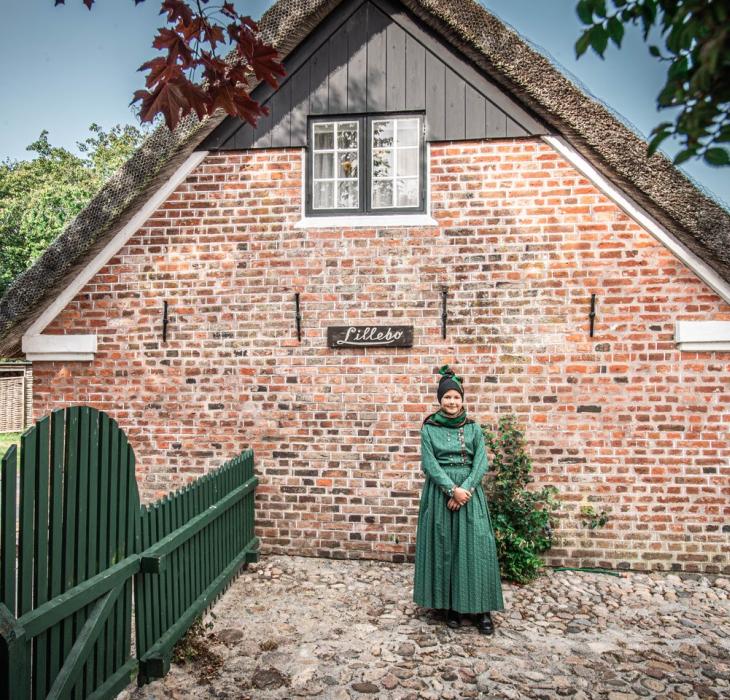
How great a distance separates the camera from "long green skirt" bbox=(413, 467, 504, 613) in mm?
4078

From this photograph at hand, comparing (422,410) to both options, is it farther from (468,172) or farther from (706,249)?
(706,249)

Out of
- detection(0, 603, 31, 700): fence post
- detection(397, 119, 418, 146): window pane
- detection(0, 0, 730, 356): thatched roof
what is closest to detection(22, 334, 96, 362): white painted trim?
detection(0, 0, 730, 356): thatched roof

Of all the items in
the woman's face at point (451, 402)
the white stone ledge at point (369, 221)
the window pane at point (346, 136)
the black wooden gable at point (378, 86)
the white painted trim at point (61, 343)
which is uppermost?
the black wooden gable at point (378, 86)

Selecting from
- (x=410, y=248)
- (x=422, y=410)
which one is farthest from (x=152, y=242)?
(x=422, y=410)

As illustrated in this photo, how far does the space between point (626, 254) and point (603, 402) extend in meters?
1.39

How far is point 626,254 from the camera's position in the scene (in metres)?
5.32

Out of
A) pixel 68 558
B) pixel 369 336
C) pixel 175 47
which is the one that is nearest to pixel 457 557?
pixel 369 336

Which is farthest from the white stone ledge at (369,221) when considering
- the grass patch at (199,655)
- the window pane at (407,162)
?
the grass patch at (199,655)

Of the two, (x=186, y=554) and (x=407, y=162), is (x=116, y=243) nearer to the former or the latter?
(x=407, y=162)

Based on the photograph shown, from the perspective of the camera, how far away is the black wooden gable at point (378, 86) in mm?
5473

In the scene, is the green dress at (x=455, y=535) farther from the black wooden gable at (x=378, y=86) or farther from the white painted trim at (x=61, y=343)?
the white painted trim at (x=61, y=343)

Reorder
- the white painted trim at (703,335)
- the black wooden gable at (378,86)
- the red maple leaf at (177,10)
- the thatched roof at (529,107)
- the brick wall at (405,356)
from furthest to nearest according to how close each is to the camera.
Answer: the black wooden gable at (378,86) < the brick wall at (405,356) < the white painted trim at (703,335) < the thatched roof at (529,107) < the red maple leaf at (177,10)

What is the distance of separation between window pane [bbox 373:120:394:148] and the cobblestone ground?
4134mm

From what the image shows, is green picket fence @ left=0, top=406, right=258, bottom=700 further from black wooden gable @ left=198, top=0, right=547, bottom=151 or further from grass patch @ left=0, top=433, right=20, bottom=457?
grass patch @ left=0, top=433, right=20, bottom=457
